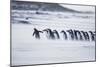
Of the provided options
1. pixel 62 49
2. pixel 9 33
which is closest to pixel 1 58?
pixel 9 33

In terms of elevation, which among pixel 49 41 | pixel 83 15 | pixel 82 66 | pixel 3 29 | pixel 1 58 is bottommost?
pixel 82 66

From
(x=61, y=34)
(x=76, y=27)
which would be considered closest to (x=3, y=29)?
(x=61, y=34)

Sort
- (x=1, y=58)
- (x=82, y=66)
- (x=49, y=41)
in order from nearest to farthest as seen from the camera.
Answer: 1. (x=1, y=58)
2. (x=49, y=41)
3. (x=82, y=66)

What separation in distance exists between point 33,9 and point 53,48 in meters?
0.51

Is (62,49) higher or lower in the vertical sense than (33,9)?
lower

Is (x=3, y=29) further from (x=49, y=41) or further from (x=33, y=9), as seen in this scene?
(x=49, y=41)

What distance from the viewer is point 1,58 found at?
2080 mm

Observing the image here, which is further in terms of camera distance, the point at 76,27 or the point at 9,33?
the point at 76,27

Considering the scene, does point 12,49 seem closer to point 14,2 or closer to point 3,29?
point 3,29

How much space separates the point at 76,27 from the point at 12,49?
831mm

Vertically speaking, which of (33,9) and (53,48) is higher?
(33,9)

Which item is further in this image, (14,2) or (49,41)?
(49,41)

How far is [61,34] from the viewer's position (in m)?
2.33

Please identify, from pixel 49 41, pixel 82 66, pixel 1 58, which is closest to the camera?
pixel 1 58
